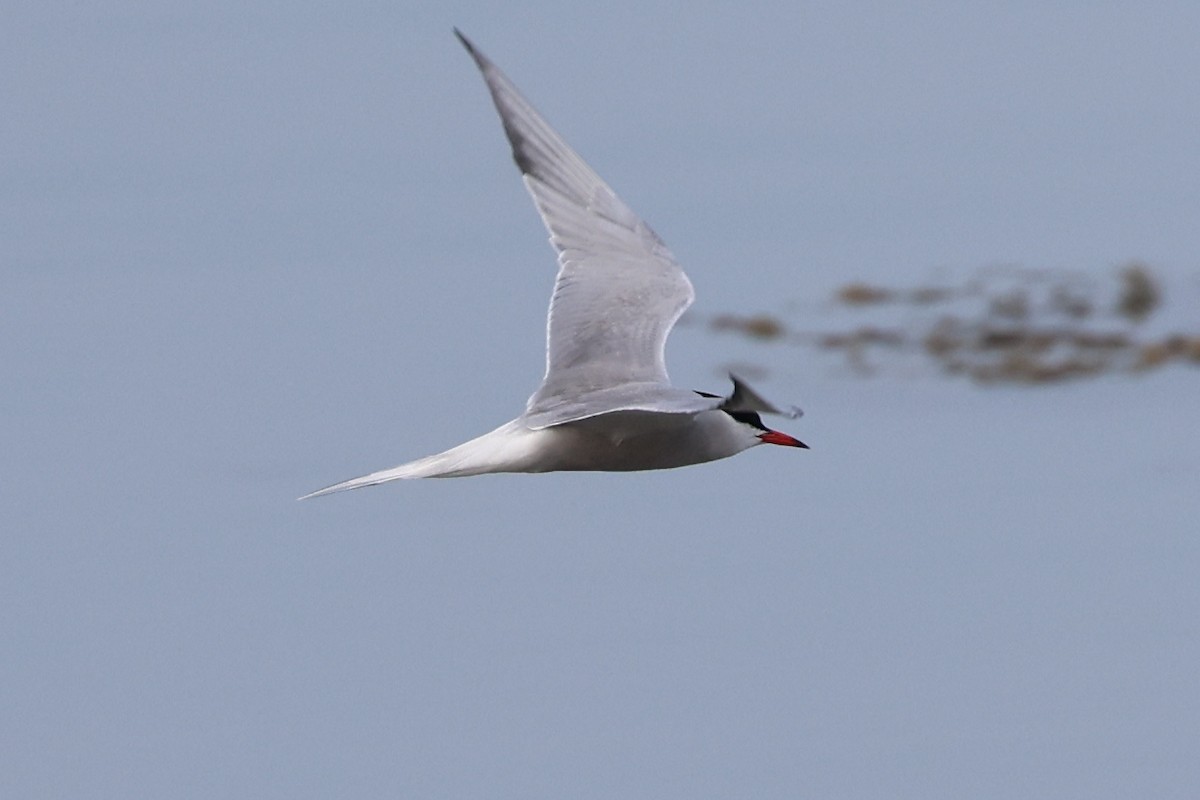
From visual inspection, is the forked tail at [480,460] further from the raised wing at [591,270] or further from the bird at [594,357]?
the raised wing at [591,270]

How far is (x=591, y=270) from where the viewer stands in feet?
26.4

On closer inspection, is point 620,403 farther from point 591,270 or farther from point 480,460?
point 591,270

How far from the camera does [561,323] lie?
7.84 metres

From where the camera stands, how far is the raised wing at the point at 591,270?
25.0ft

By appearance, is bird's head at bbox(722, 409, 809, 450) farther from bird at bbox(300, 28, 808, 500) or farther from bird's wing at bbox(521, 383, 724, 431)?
bird's wing at bbox(521, 383, 724, 431)

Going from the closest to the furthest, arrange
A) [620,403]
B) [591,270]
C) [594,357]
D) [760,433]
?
[620,403] → [760,433] → [594,357] → [591,270]


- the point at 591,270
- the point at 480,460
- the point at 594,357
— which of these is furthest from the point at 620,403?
the point at 591,270

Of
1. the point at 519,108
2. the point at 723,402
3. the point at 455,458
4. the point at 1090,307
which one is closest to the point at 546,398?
the point at 455,458

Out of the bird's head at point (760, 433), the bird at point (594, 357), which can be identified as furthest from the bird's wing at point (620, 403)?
the bird's head at point (760, 433)

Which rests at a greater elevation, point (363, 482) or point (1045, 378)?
point (1045, 378)

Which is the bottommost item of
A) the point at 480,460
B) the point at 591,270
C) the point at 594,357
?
the point at 480,460

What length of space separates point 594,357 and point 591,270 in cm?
51

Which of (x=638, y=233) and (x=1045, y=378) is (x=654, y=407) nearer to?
(x=638, y=233)

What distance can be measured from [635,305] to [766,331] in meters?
8.40
